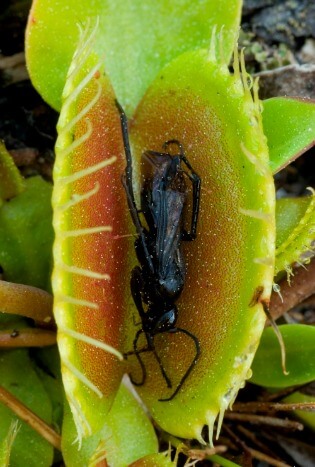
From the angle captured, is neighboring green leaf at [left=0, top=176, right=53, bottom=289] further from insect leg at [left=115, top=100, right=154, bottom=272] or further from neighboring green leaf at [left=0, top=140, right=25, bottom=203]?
insect leg at [left=115, top=100, right=154, bottom=272]

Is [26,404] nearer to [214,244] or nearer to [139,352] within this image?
[139,352]

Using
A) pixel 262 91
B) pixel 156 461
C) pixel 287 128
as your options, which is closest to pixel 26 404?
pixel 156 461

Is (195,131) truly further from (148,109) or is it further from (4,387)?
(4,387)

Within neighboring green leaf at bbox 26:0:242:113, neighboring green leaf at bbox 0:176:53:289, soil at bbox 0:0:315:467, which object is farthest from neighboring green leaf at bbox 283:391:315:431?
neighboring green leaf at bbox 26:0:242:113

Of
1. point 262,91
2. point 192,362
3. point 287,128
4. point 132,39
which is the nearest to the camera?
point 192,362

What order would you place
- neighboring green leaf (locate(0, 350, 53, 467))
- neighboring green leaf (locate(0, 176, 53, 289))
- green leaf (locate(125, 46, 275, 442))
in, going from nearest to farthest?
1. green leaf (locate(125, 46, 275, 442))
2. neighboring green leaf (locate(0, 350, 53, 467))
3. neighboring green leaf (locate(0, 176, 53, 289))

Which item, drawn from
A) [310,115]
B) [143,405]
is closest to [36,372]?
[143,405]
